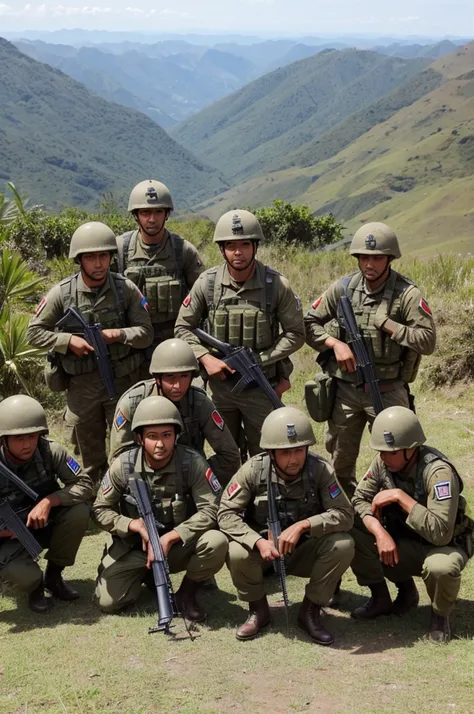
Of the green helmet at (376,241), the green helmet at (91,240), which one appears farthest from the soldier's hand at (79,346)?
the green helmet at (376,241)

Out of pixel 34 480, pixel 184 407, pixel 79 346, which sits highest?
pixel 79 346

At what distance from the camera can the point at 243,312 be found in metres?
6.20

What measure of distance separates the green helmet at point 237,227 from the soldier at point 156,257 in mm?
925

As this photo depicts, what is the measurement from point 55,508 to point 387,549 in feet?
7.18

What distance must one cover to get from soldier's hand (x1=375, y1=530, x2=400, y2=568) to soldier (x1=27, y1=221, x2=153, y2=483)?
247 cm

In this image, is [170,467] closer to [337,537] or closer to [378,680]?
[337,537]

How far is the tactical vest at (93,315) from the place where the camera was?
6367mm

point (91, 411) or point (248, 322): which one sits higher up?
point (248, 322)

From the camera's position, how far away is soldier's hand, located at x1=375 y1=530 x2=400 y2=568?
4.92m

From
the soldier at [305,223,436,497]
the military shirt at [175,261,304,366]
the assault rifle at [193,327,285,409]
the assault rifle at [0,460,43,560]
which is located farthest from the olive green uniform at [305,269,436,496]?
the assault rifle at [0,460,43,560]

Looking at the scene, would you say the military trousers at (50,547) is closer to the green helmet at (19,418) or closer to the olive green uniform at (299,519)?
Answer: the green helmet at (19,418)

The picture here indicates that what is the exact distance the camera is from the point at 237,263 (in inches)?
241


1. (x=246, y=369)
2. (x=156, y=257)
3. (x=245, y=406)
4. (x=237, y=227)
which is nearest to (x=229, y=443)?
(x=245, y=406)

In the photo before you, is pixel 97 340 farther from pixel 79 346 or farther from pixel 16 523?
pixel 16 523
